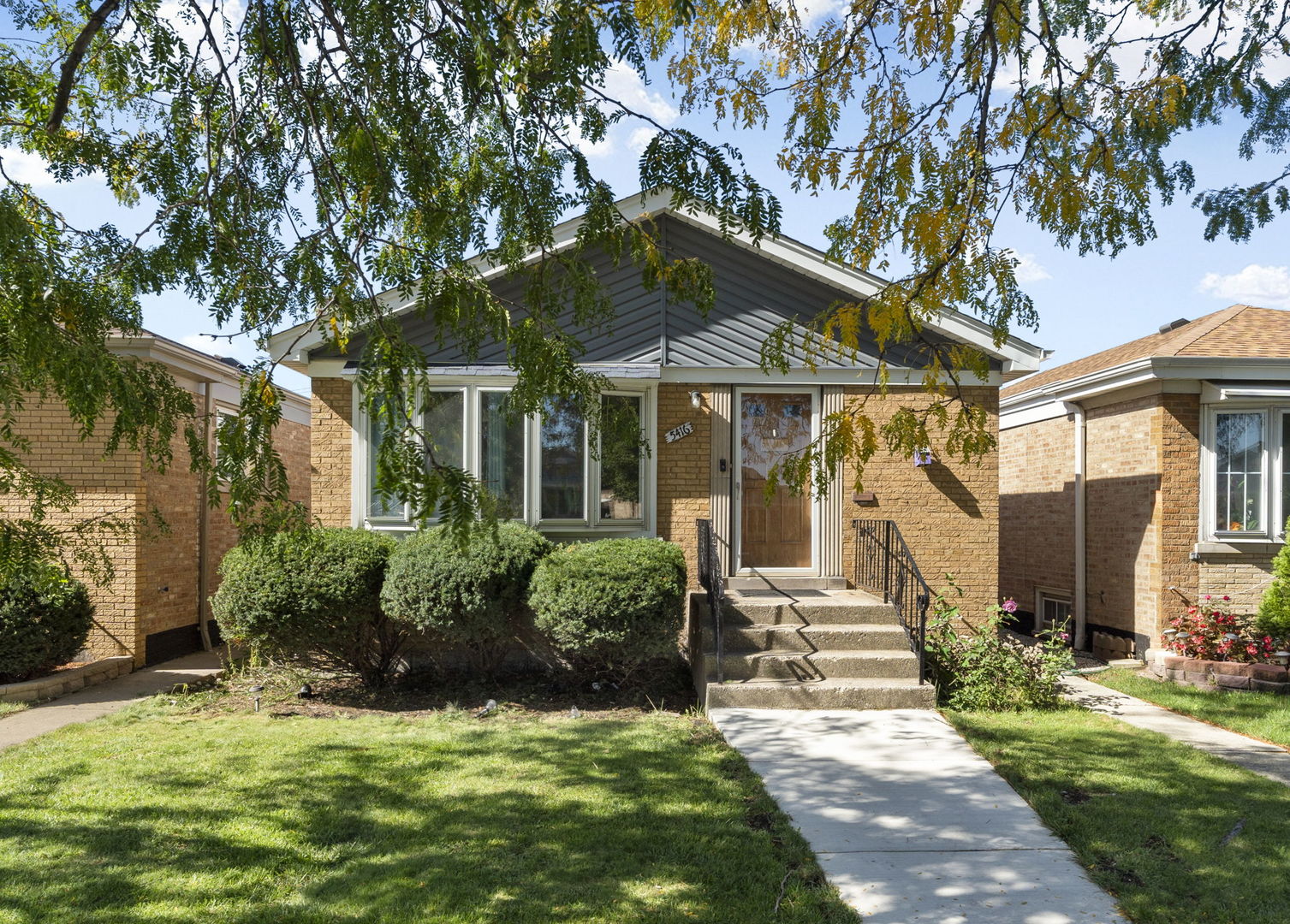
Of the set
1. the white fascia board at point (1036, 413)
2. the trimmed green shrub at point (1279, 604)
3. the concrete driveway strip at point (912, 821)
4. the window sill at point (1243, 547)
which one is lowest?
the concrete driveway strip at point (912, 821)

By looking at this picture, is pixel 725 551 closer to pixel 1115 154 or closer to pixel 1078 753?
pixel 1078 753

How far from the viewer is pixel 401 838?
5.16m

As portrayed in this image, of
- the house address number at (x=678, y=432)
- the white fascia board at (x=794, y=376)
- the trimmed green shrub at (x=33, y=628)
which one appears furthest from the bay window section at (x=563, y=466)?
the trimmed green shrub at (x=33, y=628)

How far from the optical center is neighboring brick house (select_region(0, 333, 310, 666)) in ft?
32.5

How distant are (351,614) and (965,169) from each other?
643 centimetres

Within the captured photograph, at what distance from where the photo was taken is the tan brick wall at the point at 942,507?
406 inches

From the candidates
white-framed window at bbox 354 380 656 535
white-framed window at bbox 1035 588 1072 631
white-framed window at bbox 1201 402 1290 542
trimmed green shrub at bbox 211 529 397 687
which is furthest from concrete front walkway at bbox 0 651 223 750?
white-framed window at bbox 1201 402 1290 542

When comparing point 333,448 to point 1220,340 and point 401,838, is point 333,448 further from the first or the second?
point 1220,340

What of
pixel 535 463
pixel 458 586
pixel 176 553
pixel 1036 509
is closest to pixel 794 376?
pixel 535 463

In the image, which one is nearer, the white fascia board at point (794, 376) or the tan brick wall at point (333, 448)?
the tan brick wall at point (333, 448)

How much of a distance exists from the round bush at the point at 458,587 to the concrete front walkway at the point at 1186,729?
5524mm

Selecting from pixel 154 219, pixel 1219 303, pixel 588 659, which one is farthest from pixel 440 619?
pixel 1219 303

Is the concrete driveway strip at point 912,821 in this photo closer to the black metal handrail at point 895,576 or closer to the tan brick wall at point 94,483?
the black metal handrail at point 895,576

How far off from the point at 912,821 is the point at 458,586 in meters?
4.45
